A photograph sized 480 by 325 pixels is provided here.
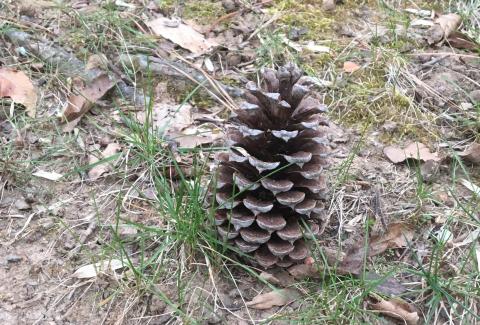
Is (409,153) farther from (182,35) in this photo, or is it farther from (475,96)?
(182,35)

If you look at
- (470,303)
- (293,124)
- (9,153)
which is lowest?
(470,303)

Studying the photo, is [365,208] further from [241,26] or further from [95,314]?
[241,26]

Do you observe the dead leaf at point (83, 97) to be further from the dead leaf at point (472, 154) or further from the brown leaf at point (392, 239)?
the dead leaf at point (472, 154)

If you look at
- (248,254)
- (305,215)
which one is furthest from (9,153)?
(305,215)

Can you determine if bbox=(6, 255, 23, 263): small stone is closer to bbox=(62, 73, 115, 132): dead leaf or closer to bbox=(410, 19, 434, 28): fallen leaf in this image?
bbox=(62, 73, 115, 132): dead leaf

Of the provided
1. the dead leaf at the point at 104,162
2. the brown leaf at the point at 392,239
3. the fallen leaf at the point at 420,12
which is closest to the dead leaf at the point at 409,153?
the brown leaf at the point at 392,239
